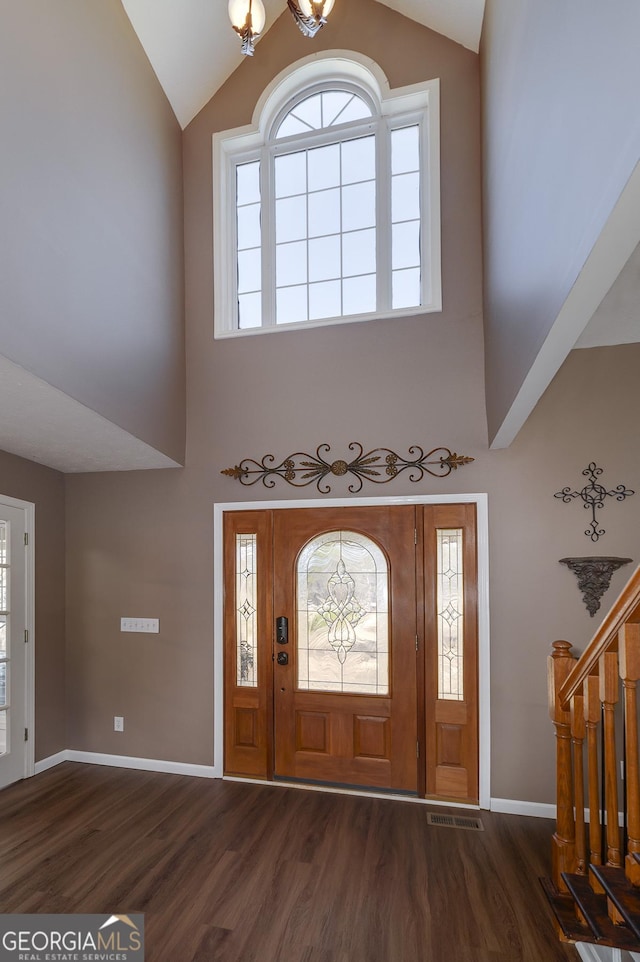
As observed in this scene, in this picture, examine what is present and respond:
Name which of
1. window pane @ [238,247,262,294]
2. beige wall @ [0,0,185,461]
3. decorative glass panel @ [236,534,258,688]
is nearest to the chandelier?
beige wall @ [0,0,185,461]

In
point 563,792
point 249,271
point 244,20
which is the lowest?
point 563,792

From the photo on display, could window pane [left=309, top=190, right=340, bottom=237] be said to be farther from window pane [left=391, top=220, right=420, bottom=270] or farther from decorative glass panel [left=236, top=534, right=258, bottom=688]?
decorative glass panel [left=236, top=534, right=258, bottom=688]

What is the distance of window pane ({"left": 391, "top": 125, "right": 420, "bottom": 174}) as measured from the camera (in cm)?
400

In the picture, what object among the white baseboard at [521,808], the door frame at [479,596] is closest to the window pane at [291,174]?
the door frame at [479,596]

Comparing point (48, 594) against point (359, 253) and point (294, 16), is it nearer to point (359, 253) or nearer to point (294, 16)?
point (359, 253)

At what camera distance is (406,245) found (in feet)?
13.1

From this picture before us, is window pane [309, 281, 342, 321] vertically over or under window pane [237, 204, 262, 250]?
under

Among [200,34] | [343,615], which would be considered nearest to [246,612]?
[343,615]

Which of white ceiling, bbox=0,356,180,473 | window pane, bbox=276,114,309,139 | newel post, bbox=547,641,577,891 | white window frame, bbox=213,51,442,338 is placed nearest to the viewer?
newel post, bbox=547,641,577,891

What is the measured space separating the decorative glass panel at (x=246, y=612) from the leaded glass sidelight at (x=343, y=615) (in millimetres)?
344

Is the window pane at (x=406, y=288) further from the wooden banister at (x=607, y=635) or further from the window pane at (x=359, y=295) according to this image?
the wooden banister at (x=607, y=635)

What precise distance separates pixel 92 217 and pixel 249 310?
142 centimetres

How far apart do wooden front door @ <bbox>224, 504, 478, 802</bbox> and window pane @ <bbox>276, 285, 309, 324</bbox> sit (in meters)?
1.48

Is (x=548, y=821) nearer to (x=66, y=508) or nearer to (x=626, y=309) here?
(x=626, y=309)
